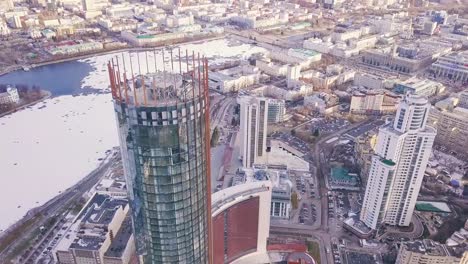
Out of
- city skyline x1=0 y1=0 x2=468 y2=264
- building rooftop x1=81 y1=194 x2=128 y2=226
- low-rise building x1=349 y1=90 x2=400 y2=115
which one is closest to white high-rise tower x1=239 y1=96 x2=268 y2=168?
city skyline x1=0 y1=0 x2=468 y2=264

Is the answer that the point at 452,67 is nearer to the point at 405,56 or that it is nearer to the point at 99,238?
the point at 405,56

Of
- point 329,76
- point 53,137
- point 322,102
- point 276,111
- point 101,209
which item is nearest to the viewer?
point 101,209

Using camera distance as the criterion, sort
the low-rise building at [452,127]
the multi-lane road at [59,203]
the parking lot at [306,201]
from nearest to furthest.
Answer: the multi-lane road at [59,203], the parking lot at [306,201], the low-rise building at [452,127]

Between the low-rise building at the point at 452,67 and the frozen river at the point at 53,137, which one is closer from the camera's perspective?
the frozen river at the point at 53,137

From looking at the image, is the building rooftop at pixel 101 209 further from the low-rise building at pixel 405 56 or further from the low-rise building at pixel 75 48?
the low-rise building at pixel 405 56

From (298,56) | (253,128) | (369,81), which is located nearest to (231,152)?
(253,128)

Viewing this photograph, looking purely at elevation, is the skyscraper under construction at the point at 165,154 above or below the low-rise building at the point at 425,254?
above

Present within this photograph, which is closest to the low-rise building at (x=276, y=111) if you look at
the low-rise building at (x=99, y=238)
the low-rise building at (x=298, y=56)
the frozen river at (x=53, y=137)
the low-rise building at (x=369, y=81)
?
the low-rise building at (x=369, y=81)

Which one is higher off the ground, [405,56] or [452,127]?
[405,56]

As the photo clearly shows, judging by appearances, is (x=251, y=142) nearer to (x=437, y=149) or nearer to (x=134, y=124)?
(x=437, y=149)
